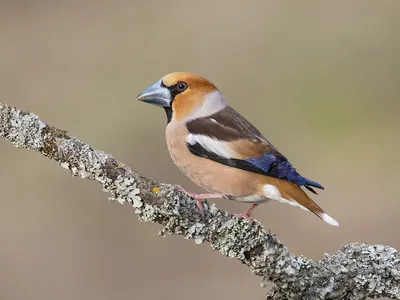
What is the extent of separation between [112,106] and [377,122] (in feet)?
4.88

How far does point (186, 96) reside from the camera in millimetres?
1771

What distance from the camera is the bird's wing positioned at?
160 cm

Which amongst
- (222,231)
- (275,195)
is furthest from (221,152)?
(222,231)

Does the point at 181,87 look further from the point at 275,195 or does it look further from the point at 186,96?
the point at 275,195

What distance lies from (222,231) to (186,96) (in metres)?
0.45

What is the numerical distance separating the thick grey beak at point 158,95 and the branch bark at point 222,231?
388 millimetres

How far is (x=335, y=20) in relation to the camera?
4.64 metres

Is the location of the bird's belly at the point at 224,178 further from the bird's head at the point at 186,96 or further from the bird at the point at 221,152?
the bird's head at the point at 186,96

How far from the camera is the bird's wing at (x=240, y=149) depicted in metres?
1.60

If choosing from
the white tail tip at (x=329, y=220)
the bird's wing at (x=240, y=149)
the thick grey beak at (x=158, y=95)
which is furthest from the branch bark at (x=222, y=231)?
the thick grey beak at (x=158, y=95)

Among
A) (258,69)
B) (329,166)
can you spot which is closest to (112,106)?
(258,69)

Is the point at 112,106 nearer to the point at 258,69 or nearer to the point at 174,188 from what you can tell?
the point at 258,69

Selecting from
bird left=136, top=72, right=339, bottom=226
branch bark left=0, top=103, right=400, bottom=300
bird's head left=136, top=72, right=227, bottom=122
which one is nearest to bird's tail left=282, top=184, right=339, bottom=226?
bird left=136, top=72, right=339, bottom=226

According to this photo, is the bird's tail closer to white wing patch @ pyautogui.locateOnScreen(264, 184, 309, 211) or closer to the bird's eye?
white wing patch @ pyautogui.locateOnScreen(264, 184, 309, 211)
